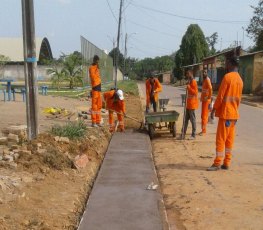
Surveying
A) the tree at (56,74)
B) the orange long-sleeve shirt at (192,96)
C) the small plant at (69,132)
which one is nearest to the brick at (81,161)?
the small plant at (69,132)

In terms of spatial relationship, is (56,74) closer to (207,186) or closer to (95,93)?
(95,93)

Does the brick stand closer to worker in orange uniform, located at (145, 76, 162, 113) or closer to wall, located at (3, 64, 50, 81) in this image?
worker in orange uniform, located at (145, 76, 162, 113)

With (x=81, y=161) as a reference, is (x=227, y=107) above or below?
above

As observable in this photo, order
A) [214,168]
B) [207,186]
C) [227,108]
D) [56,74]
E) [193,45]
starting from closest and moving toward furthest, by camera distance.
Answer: [207,186] < [227,108] < [214,168] < [56,74] < [193,45]

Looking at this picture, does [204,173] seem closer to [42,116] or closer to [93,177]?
[93,177]

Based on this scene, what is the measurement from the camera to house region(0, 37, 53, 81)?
51.2m

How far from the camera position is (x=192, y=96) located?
10992 millimetres

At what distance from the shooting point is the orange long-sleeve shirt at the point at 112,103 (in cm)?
1099

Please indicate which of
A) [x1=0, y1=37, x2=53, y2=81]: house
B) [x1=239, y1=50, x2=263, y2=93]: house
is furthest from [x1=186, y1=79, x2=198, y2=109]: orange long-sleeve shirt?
[x1=0, y1=37, x2=53, y2=81]: house

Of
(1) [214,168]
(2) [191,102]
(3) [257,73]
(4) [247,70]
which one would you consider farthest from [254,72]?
(1) [214,168]

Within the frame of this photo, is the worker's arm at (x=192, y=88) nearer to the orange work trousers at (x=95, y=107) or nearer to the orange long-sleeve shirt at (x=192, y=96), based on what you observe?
the orange long-sleeve shirt at (x=192, y=96)

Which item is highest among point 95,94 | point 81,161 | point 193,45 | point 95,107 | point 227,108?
point 193,45

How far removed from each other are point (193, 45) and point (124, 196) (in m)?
68.5

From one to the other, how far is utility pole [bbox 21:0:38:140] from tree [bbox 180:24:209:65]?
6468cm
